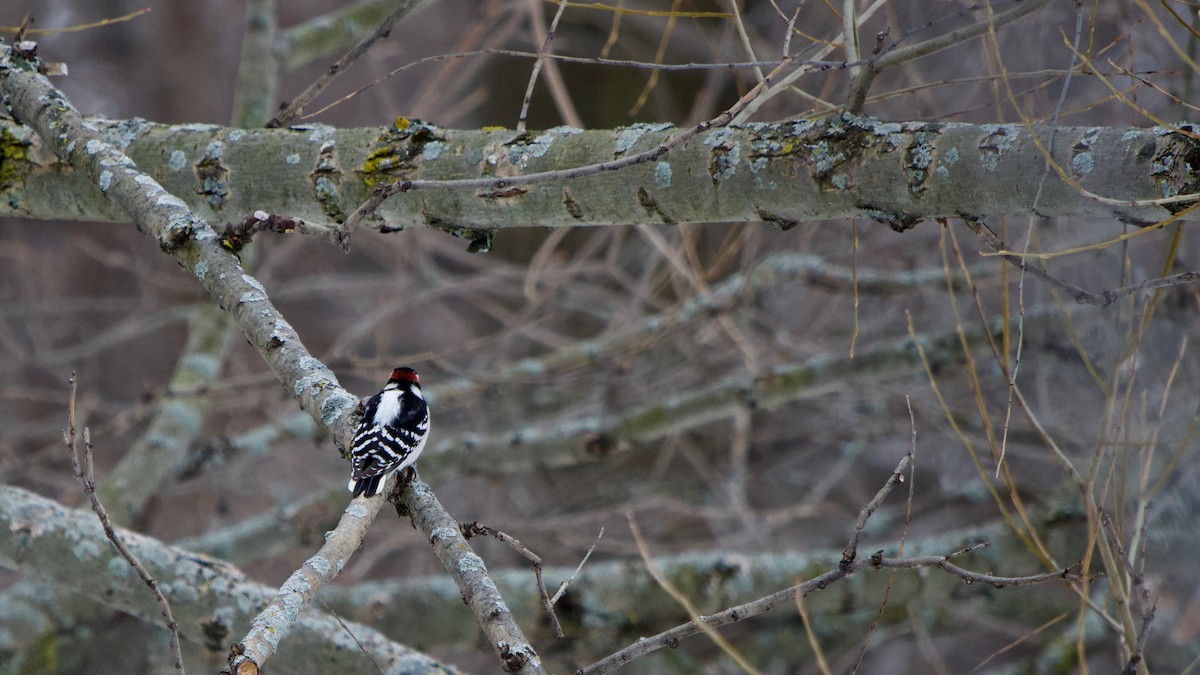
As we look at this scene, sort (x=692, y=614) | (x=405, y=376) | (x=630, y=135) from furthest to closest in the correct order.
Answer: (x=405, y=376) → (x=630, y=135) → (x=692, y=614)

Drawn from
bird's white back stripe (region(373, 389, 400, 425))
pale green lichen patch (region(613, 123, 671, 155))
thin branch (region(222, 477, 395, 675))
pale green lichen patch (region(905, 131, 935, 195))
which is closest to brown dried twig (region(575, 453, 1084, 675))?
thin branch (region(222, 477, 395, 675))

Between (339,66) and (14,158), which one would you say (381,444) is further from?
(14,158)

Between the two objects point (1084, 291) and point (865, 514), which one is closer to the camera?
point (865, 514)

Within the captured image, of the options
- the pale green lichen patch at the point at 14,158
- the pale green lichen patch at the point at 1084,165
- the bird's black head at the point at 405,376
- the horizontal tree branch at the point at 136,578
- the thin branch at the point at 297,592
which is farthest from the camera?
the bird's black head at the point at 405,376

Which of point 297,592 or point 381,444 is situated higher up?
point 381,444

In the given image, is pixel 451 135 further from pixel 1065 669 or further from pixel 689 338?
pixel 1065 669

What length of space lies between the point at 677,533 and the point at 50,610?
134 inches

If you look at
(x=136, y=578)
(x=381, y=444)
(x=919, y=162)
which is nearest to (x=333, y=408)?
(x=381, y=444)

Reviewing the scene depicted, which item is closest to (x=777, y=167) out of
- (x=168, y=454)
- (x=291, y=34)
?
(x=168, y=454)

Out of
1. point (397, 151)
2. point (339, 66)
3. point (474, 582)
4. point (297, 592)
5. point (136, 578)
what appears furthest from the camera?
point (136, 578)

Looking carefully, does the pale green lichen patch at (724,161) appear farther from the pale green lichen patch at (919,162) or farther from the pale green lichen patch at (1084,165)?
the pale green lichen patch at (1084,165)

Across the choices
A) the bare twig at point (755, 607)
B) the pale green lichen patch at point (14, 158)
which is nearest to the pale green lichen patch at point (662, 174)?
the bare twig at point (755, 607)

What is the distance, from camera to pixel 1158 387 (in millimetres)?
3035

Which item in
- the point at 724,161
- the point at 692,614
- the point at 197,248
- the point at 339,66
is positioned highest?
the point at 339,66
